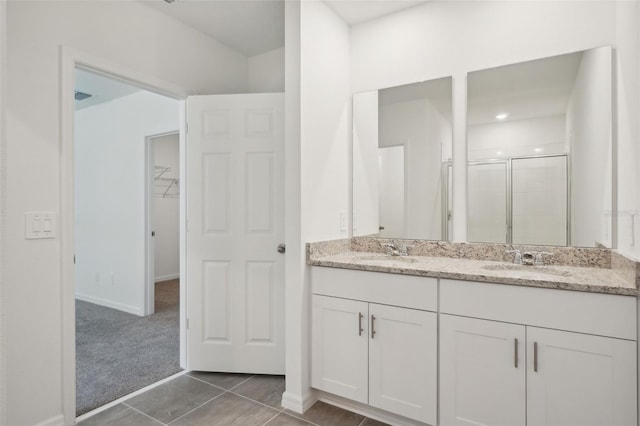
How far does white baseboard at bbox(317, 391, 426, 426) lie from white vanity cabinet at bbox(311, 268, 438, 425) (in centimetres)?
9

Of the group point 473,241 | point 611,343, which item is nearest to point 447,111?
point 473,241

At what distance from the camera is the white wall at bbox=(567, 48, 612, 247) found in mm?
1804

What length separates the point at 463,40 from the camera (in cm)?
222

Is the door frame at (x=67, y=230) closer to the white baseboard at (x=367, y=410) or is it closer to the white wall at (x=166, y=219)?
the white baseboard at (x=367, y=410)

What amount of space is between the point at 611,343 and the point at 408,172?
1428mm

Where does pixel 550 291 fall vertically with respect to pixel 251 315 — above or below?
above

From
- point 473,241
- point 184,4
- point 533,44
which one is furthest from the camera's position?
point 184,4

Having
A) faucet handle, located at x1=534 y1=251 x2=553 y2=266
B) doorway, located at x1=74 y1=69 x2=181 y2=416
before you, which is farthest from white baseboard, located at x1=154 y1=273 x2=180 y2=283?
faucet handle, located at x1=534 y1=251 x2=553 y2=266

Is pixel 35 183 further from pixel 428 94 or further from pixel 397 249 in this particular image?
pixel 428 94

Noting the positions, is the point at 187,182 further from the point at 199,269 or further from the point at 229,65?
the point at 229,65

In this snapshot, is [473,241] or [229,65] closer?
[473,241]

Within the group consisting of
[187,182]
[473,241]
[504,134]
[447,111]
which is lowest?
[473,241]

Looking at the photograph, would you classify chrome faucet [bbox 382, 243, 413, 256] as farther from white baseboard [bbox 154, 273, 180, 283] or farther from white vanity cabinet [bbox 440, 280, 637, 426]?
white baseboard [bbox 154, 273, 180, 283]

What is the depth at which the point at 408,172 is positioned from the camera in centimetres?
246
